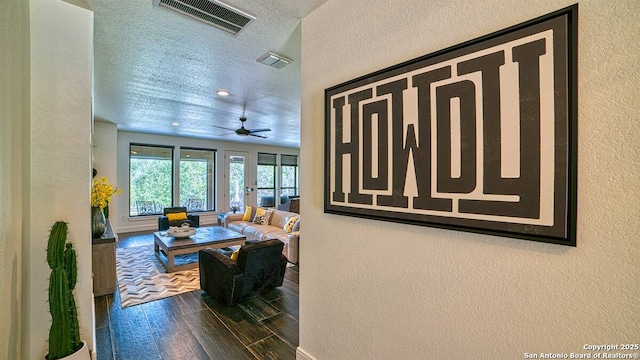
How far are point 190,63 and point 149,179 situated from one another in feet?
18.5

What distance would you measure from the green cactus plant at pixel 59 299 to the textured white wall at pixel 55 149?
0.29 metres

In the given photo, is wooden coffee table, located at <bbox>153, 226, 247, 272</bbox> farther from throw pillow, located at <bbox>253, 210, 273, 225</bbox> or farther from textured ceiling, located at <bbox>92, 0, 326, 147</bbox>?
textured ceiling, located at <bbox>92, 0, 326, 147</bbox>

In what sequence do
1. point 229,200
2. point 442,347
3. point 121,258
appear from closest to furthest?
point 442,347 → point 121,258 → point 229,200

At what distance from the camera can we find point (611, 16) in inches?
31.5

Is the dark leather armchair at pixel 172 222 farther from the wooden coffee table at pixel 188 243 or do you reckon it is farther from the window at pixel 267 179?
the window at pixel 267 179

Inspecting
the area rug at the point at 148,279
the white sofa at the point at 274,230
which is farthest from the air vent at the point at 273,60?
the area rug at the point at 148,279

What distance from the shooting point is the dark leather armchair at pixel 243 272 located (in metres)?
2.88

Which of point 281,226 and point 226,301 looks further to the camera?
point 281,226

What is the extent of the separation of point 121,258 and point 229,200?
3.89 meters

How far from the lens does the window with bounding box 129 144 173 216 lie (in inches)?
266

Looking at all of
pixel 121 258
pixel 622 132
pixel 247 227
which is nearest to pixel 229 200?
pixel 247 227

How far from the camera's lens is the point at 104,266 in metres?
3.16

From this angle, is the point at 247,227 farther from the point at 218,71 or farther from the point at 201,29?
the point at 201,29

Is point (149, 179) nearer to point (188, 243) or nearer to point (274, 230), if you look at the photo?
point (188, 243)
